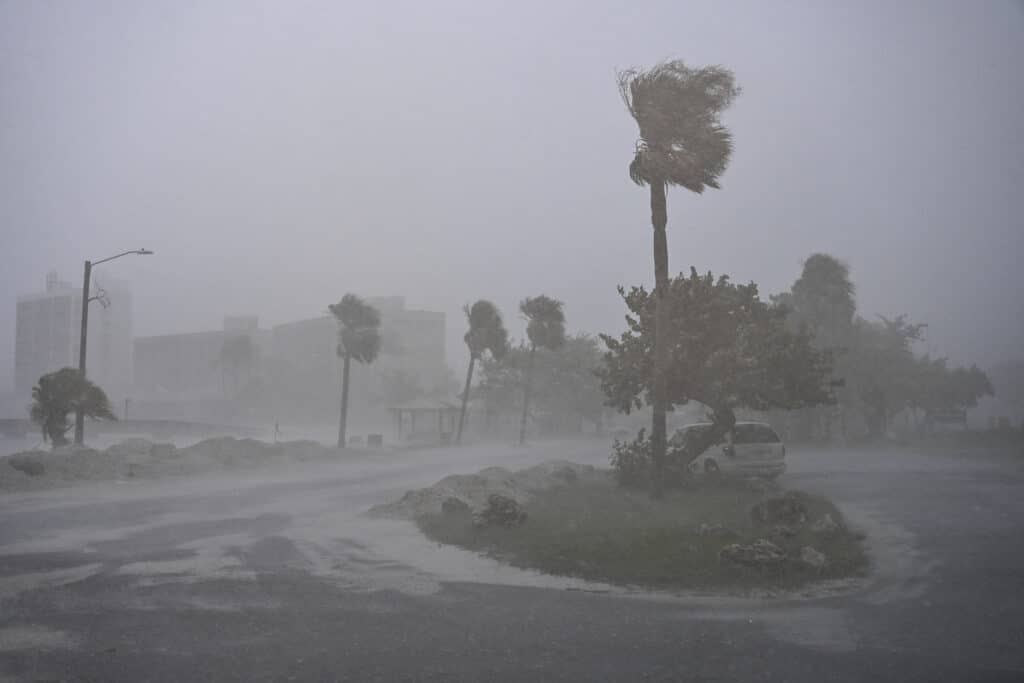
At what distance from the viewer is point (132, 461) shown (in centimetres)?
2592

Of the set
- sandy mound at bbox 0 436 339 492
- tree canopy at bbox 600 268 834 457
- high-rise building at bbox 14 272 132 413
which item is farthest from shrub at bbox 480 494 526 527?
high-rise building at bbox 14 272 132 413

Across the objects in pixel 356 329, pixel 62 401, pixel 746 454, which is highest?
pixel 356 329

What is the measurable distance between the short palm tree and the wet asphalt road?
14.9 m

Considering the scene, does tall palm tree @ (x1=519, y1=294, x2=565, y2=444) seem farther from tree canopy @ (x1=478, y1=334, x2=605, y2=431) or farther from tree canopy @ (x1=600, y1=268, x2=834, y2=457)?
tree canopy @ (x1=600, y1=268, x2=834, y2=457)

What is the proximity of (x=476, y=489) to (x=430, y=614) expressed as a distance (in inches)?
392

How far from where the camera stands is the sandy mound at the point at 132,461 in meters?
22.2

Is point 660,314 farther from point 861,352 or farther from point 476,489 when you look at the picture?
point 861,352

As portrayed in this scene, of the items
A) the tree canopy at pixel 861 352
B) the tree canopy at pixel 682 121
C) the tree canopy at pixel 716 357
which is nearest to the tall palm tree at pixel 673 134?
the tree canopy at pixel 682 121

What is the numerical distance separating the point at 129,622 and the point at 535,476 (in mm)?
14393

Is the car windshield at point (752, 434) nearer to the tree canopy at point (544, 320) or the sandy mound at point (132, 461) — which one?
the sandy mound at point (132, 461)

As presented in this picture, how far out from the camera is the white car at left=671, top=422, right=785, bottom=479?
2091 cm

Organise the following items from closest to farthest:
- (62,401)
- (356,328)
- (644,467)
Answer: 1. (644,467)
2. (62,401)
3. (356,328)

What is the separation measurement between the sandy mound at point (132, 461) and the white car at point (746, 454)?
59.0 feet

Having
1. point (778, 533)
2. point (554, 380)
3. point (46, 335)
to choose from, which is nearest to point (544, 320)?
point (554, 380)
